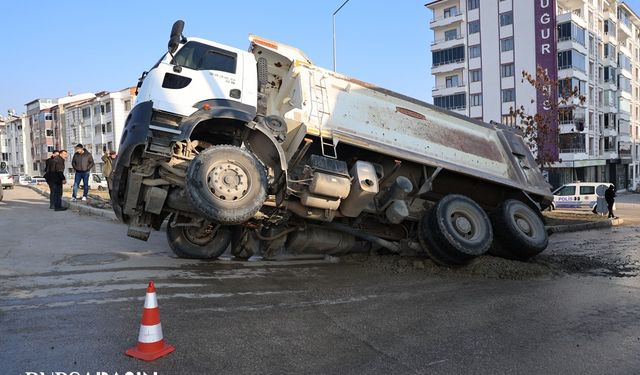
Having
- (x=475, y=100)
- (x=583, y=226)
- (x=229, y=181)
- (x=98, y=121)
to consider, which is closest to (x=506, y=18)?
(x=475, y=100)

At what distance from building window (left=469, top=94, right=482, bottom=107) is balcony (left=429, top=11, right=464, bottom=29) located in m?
8.80

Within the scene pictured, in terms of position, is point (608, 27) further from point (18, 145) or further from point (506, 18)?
point (18, 145)

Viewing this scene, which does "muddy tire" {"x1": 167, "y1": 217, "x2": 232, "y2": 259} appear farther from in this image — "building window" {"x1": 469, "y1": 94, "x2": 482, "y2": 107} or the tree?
"building window" {"x1": 469, "y1": 94, "x2": 482, "y2": 107}

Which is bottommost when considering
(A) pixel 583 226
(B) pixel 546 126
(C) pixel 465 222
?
(A) pixel 583 226

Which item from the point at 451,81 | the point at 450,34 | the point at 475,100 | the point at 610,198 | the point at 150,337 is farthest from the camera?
the point at 450,34

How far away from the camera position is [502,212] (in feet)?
27.6

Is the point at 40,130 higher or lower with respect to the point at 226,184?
higher

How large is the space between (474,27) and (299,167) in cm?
5428

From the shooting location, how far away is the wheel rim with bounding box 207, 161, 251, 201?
19.7 ft

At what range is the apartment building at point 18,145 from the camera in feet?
328

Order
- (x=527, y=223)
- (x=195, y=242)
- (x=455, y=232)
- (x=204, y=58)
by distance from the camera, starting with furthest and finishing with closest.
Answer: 1. (x=527, y=223)
2. (x=195, y=242)
3. (x=455, y=232)
4. (x=204, y=58)

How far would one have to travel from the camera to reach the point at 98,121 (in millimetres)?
72688

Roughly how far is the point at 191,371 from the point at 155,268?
3833 millimetres

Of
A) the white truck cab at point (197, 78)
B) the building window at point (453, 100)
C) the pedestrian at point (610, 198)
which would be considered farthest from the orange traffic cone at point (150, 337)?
the building window at point (453, 100)
